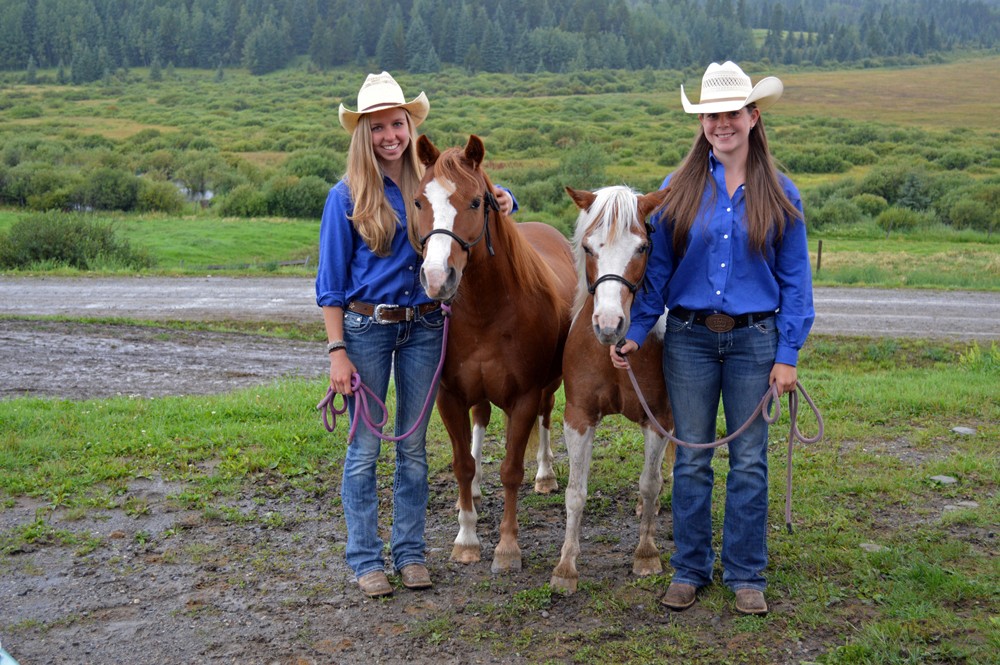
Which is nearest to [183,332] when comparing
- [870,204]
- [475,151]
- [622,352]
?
[475,151]

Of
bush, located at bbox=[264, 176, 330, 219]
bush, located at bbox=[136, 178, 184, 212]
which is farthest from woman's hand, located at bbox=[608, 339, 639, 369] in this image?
bush, located at bbox=[136, 178, 184, 212]

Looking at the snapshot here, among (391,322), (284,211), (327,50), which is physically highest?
(327,50)

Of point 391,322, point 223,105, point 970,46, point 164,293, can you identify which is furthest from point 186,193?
point 970,46

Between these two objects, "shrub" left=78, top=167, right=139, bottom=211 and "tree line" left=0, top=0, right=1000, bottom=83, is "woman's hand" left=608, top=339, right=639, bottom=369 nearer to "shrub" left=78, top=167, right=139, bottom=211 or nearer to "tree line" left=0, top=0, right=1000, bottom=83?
"shrub" left=78, top=167, right=139, bottom=211

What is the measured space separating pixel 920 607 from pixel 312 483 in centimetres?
389

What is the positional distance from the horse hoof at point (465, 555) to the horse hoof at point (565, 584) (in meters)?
0.61

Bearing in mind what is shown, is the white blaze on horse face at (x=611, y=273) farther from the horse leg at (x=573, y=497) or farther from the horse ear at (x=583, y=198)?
the horse leg at (x=573, y=497)

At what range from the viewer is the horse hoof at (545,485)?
6.32 m

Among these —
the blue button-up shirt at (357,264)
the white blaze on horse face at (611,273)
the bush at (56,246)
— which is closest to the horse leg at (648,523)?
the white blaze on horse face at (611,273)

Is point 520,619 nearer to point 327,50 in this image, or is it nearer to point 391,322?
point 391,322

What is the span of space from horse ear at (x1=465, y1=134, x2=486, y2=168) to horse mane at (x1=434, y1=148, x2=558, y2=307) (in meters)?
0.04

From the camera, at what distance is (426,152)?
4359 mm

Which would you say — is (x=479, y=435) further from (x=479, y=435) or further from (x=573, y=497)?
(x=573, y=497)

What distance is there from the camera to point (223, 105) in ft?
286
